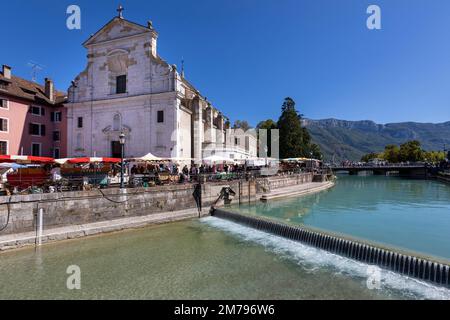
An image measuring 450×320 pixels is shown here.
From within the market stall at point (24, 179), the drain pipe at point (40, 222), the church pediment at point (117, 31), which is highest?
the church pediment at point (117, 31)

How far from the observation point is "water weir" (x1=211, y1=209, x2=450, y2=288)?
10406 millimetres

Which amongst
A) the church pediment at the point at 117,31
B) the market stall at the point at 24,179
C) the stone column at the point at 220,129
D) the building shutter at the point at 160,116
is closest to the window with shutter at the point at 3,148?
the church pediment at the point at 117,31

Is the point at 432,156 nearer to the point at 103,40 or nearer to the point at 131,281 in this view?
the point at 103,40

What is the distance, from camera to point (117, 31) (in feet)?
125

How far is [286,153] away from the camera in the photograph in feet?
224

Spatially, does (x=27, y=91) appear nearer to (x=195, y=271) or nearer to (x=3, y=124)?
(x=3, y=124)

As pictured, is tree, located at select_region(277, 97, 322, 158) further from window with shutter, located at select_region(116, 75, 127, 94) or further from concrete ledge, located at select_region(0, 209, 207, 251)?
concrete ledge, located at select_region(0, 209, 207, 251)

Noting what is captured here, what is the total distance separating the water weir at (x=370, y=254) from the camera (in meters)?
10.4

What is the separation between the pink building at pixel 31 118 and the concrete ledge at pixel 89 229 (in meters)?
24.8

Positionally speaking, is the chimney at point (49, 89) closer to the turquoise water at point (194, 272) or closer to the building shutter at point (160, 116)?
the building shutter at point (160, 116)

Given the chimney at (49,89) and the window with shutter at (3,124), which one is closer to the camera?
the window with shutter at (3,124)

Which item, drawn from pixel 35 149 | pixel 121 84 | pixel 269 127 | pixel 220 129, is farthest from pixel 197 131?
pixel 269 127
